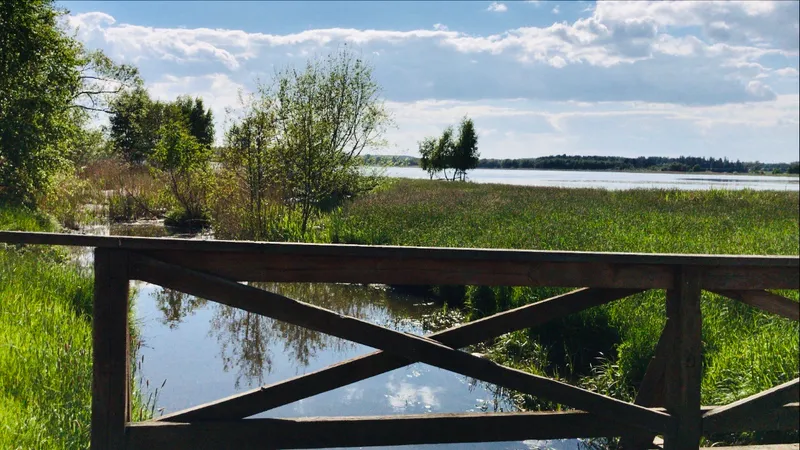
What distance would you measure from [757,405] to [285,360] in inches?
297

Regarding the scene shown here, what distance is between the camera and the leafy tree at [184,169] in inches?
1022

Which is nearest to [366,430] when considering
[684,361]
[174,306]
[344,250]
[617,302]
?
[344,250]

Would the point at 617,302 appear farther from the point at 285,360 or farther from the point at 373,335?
the point at 373,335

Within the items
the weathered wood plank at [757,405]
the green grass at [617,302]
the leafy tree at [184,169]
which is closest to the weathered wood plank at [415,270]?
the weathered wood plank at [757,405]

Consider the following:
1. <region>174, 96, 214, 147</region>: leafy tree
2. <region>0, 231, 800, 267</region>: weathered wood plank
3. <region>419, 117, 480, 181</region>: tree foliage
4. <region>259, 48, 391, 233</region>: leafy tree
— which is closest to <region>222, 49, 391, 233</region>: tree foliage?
<region>259, 48, 391, 233</region>: leafy tree

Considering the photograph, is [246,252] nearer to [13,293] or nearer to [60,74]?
[13,293]

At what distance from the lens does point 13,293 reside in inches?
348

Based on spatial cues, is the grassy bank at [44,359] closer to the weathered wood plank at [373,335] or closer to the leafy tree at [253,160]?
the weathered wood plank at [373,335]

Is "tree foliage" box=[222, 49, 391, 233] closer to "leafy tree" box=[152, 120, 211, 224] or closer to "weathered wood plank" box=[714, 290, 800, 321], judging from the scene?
"leafy tree" box=[152, 120, 211, 224]

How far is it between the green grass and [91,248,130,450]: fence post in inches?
225

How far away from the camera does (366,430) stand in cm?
414

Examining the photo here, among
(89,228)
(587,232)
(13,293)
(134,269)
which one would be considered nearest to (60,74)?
(89,228)

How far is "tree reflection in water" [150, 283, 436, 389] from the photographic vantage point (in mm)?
10609

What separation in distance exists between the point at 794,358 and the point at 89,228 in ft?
77.9
